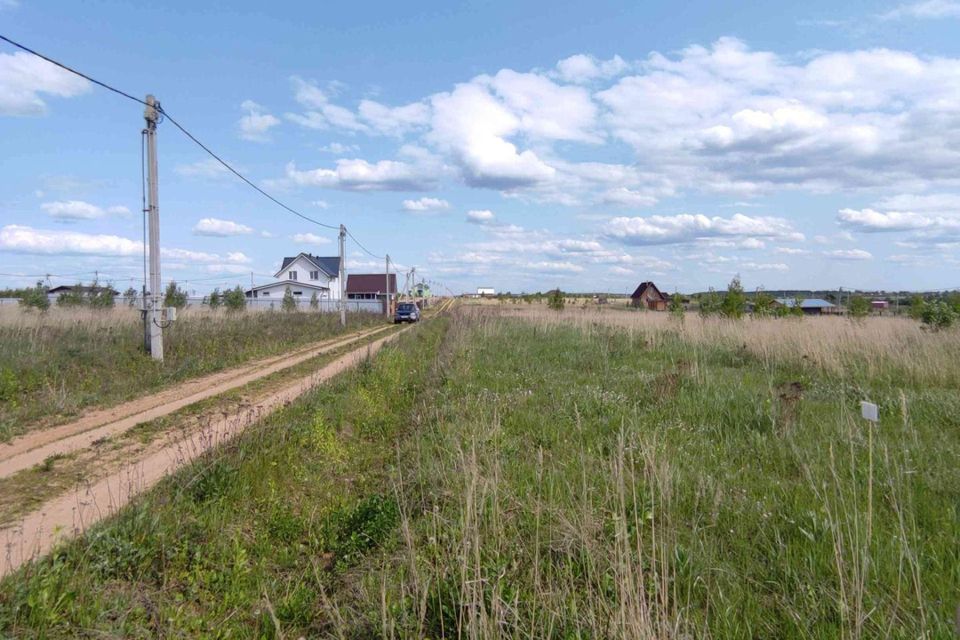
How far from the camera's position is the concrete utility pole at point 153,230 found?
45.9ft

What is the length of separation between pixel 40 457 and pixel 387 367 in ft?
25.2

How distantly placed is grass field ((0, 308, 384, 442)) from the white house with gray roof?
4787 centimetres

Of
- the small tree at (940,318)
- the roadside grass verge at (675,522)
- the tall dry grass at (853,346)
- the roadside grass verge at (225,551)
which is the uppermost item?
the small tree at (940,318)

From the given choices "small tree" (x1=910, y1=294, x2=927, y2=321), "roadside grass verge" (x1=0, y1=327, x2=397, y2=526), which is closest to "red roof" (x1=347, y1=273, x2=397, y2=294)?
"small tree" (x1=910, y1=294, x2=927, y2=321)

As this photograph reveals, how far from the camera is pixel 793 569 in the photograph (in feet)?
11.1

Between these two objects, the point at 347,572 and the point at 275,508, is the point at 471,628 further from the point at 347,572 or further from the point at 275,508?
the point at 275,508

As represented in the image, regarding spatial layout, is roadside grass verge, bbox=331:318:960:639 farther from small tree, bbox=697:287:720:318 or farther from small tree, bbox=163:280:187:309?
small tree, bbox=163:280:187:309

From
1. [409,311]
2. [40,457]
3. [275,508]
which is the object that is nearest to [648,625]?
[275,508]

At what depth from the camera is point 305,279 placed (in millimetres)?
73875

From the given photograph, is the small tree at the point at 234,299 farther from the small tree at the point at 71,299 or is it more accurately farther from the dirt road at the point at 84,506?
the dirt road at the point at 84,506

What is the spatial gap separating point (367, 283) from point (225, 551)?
3443 inches

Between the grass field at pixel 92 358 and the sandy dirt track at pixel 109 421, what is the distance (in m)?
0.35

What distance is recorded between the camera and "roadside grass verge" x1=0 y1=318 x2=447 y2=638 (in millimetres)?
3328

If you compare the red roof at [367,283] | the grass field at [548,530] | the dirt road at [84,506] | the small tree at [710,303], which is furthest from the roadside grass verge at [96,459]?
the red roof at [367,283]
